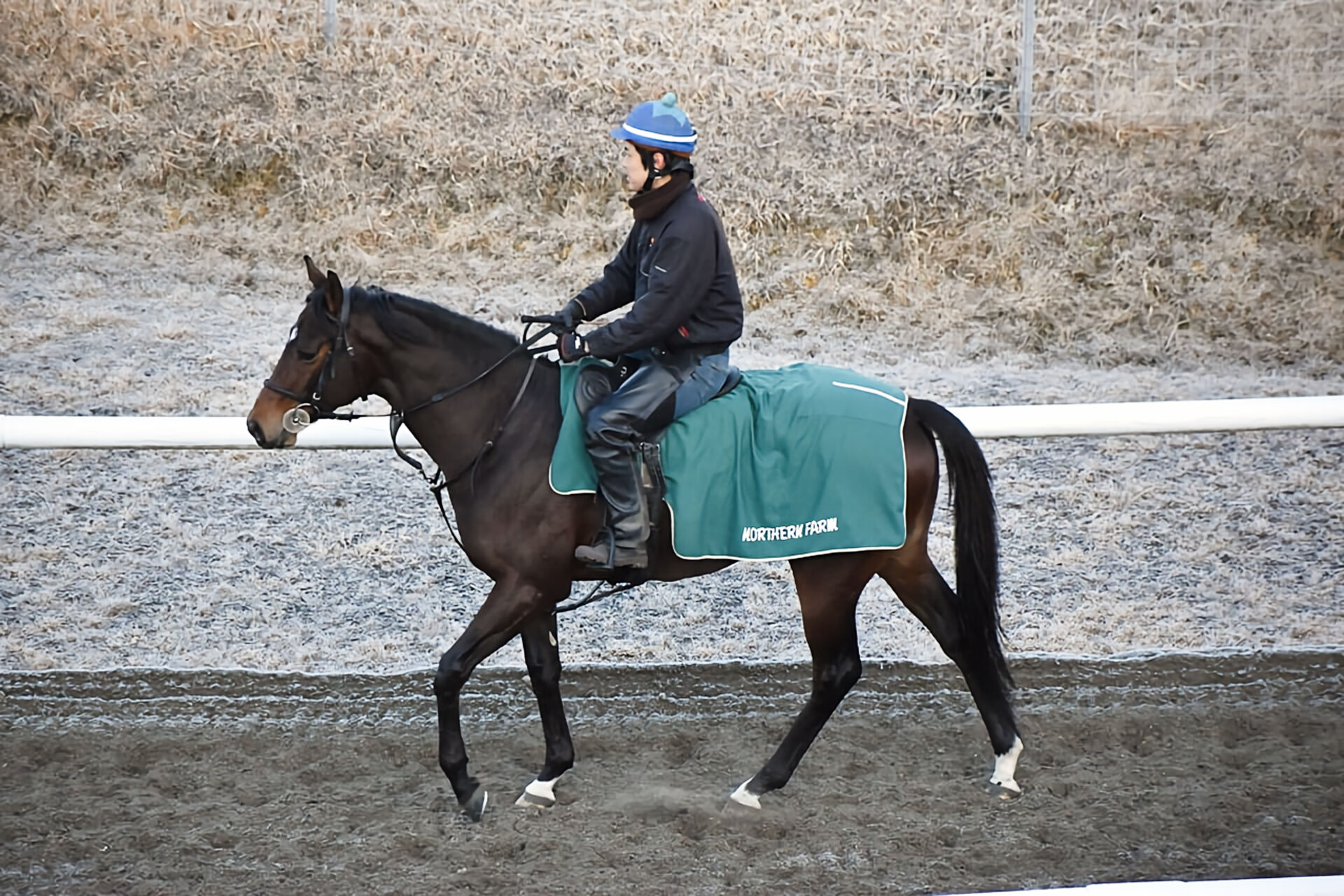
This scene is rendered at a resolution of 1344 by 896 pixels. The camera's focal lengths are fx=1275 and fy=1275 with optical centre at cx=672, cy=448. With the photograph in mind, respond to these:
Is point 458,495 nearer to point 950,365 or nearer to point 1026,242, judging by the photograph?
point 950,365

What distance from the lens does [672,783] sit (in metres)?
4.65

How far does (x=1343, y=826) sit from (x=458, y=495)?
3.17 m

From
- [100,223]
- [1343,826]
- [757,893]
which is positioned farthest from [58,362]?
[1343,826]

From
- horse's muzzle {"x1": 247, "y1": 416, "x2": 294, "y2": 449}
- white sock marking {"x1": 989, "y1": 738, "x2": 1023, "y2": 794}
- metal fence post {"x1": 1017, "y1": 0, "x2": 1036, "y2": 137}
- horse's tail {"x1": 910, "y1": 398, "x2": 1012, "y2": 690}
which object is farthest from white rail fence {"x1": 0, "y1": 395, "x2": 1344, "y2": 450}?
metal fence post {"x1": 1017, "y1": 0, "x2": 1036, "y2": 137}

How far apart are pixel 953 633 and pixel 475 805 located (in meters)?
1.81

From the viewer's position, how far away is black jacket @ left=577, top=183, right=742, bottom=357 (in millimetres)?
4297

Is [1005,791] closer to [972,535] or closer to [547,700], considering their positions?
[972,535]

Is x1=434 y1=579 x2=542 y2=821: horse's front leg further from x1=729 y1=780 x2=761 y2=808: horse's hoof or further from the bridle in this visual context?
x1=729 y1=780 x2=761 y2=808: horse's hoof

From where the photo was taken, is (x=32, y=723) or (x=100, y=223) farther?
(x=100, y=223)

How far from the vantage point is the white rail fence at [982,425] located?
5055mm

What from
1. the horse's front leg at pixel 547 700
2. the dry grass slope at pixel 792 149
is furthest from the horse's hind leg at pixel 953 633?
the dry grass slope at pixel 792 149

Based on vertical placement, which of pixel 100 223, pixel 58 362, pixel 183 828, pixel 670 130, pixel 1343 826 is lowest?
pixel 1343 826

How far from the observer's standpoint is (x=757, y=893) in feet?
12.7

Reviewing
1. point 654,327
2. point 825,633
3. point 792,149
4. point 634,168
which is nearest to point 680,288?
point 654,327
